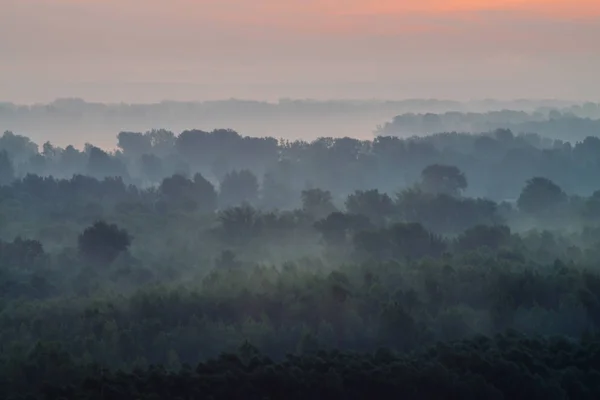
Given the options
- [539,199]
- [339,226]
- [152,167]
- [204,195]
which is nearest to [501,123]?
[152,167]

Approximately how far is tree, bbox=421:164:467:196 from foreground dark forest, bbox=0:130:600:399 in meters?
0.18

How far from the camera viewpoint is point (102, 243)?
57812mm

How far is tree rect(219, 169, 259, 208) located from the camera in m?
93.2

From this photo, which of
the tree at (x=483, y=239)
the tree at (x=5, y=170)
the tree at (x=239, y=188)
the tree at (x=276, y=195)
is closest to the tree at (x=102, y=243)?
the tree at (x=483, y=239)

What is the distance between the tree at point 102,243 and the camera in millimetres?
57312

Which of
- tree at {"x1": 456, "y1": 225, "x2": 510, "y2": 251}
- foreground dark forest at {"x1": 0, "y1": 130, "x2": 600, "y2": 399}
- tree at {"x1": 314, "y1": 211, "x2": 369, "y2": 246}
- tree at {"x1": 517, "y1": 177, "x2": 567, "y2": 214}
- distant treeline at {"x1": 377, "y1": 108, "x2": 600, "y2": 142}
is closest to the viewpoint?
foreground dark forest at {"x1": 0, "y1": 130, "x2": 600, "y2": 399}

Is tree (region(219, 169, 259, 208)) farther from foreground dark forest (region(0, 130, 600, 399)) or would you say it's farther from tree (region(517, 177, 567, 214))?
tree (region(517, 177, 567, 214))

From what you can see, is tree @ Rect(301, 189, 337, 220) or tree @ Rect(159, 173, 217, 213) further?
tree @ Rect(159, 173, 217, 213)

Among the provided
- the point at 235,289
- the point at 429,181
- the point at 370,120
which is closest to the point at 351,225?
the point at 235,289

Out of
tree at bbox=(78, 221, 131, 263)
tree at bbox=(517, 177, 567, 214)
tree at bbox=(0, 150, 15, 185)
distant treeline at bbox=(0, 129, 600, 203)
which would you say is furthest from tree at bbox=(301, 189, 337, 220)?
tree at bbox=(0, 150, 15, 185)

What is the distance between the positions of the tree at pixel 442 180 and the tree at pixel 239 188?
14960 millimetres

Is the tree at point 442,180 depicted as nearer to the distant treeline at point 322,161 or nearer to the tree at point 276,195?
the distant treeline at point 322,161

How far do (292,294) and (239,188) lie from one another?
171 feet

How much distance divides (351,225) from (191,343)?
26.6m
